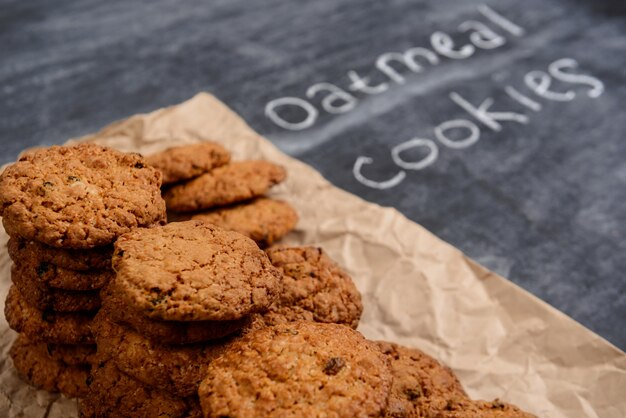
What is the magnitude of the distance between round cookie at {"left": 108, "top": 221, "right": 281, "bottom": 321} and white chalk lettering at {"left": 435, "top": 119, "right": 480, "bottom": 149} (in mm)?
1280

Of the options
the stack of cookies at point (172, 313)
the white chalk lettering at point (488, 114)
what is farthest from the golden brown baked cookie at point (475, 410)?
the white chalk lettering at point (488, 114)

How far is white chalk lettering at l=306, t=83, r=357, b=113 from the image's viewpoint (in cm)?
259

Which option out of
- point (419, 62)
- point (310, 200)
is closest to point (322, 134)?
point (310, 200)

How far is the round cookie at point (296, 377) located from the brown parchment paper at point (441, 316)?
0.56 m

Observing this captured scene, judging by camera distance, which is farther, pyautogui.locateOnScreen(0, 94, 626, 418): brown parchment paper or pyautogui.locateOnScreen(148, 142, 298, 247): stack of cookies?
pyautogui.locateOnScreen(148, 142, 298, 247): stack of cookies

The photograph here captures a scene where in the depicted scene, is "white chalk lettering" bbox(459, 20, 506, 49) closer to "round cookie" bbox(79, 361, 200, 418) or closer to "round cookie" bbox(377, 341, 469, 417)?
"round cookie" bbox(377, 341, 469, 417)

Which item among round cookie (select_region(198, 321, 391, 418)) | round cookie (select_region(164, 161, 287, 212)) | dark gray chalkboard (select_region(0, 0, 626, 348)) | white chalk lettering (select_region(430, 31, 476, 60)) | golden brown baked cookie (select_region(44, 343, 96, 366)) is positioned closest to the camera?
round cookie (select_region(198, 321, 391, 418))

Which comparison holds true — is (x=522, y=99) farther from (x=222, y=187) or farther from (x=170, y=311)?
(x=170, y=311)

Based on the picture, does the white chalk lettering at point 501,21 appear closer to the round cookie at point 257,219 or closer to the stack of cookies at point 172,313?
the round cookie at point 257,219

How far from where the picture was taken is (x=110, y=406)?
1.34 meters

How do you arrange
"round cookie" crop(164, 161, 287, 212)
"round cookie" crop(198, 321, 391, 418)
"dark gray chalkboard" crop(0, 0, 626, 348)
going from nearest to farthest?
"round cookie" crop(198, 321, 391, 418) → "round cookie" crop(164, 161, 287, 212) → "dark gray chalkboard" crop(0, 0, 626, 348)

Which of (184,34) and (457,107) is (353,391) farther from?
(184,34)

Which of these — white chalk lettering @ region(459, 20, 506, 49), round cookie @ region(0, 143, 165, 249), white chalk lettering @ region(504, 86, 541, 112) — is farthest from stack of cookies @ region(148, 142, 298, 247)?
white chalk lettering @ region(459, 20, 506, 49)

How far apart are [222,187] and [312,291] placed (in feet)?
1.48
